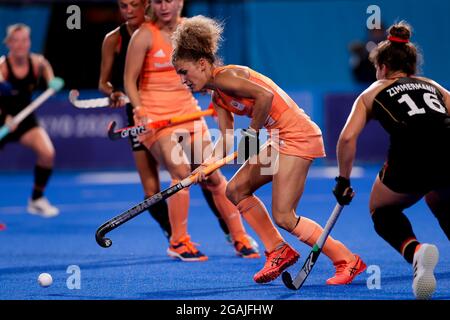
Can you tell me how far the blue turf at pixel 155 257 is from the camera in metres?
5.40

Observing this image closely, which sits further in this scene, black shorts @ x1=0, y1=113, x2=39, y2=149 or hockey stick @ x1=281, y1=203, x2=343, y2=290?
black shorts @ x1=0, y1=113, x2=39, y2=149

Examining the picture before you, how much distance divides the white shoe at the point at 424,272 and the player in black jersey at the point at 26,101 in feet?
17.4

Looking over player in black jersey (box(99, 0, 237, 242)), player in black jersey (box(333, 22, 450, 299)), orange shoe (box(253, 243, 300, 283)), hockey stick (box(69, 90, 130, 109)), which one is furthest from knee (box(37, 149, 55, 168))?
player in black jersey (box(333, 22, 450, 299))

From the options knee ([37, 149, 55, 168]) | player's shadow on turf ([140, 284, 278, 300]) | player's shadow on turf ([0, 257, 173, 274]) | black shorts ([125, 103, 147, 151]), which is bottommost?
knee ([37, 149, 55, 168])

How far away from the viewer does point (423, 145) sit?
5.16 m

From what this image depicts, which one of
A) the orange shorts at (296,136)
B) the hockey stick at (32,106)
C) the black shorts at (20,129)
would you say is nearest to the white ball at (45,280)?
the orange shorts at (296,136)

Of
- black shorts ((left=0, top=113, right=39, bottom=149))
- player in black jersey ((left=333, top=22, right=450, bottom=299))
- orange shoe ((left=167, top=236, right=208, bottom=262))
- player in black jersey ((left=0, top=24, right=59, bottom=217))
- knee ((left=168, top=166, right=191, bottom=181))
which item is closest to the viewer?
player in black jersey ((left=333, top=22, right=450, bottom=299))

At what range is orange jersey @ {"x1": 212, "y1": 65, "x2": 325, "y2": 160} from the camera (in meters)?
5.59

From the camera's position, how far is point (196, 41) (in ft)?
18.0

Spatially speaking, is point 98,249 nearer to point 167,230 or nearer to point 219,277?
point 167,230

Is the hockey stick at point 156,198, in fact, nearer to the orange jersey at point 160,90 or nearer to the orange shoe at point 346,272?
the orange shoe at point 346,272

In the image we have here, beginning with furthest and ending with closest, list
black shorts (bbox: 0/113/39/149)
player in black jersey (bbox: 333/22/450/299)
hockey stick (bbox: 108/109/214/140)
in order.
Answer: black shorts (bbox: 0/113/39/149) < hockey stick (bbox: 108/109/214/140) < player in black jersey (bbox: 333/22/450/299)

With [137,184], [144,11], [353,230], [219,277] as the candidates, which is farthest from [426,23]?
[219,277]

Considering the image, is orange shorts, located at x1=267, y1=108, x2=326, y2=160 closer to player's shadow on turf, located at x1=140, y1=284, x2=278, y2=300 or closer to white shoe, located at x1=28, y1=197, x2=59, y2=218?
→ player's shadow on turf, located at x1=140, y1=284, x2=278, y2=300
